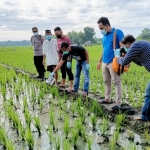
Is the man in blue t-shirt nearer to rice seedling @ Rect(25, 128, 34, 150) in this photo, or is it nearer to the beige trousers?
the beige trousers

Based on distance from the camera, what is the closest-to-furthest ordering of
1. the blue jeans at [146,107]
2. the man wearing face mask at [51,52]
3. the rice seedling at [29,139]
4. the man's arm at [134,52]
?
the rice seedling at [29,139] < the man's arm at [134,52] < the blue jeans at [146,107] < the man wearing face mask at [51,52]

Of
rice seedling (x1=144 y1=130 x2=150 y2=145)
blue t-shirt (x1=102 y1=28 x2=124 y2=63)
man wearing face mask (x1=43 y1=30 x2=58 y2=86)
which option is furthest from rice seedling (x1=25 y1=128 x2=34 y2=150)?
man wearing face mask (x1=43 y1=30 x2=58 y2=86)

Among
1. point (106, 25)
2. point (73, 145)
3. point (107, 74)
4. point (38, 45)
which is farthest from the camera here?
point (38, 45)

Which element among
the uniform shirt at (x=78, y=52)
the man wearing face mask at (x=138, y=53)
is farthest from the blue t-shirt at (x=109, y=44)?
the uniform shirt at (x=78, y=52)

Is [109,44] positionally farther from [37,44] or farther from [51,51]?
[37,44]

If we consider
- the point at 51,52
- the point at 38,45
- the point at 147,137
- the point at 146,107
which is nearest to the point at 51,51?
the point at 51,52

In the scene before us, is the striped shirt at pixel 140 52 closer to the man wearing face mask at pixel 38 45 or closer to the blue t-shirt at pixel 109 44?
the blue t-shirt at pixel 109 44

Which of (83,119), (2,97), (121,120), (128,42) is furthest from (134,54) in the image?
(2,97)

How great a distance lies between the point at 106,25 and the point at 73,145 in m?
1.84

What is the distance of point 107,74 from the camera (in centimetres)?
388

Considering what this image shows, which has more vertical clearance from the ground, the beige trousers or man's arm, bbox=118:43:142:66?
man's arm, bbox=118:43:142:66

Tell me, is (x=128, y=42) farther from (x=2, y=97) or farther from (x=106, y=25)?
(x=2, y=97)

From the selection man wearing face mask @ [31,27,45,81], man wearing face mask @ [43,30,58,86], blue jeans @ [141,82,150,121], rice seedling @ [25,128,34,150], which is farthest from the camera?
man wearing face mask @ [31,27,45,81]

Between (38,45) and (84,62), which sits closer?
(84,62)
